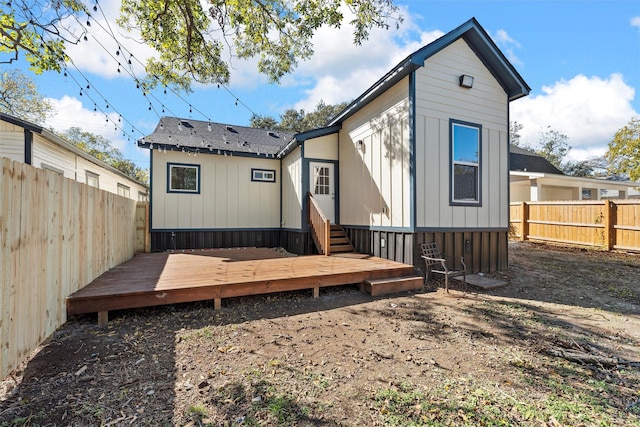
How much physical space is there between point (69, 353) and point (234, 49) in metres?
7.23

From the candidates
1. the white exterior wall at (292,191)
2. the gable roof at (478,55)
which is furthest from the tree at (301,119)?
the gable roof at (478,55)

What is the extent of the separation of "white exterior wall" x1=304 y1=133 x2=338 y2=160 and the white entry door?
0.76 ft

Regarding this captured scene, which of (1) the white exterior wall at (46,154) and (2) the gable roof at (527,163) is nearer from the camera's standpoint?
(1) the white exterior wall at (46,154)

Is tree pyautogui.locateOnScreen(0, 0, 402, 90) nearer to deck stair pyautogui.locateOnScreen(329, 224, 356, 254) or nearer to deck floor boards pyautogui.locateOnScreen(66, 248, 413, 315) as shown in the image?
deck floor boards pyautogui.locateOnScreen(66, 248, 413, 315)

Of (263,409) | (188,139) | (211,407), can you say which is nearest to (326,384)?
(263,409)

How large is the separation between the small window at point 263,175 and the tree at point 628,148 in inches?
746

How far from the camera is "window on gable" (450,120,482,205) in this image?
244 inches

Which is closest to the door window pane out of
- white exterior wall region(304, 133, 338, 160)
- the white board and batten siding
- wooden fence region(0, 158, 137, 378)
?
white exterior wall region(304, 133, 338, 160)

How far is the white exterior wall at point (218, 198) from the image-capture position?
885 cm

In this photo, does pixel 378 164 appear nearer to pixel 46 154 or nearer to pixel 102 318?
pixel 102 318

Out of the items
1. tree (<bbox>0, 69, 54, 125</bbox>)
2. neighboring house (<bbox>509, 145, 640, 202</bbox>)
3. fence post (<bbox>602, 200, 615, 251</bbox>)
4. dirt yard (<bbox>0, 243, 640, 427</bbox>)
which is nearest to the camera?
dirt yard (<bbox>0, 243, 640, 427</bbox>)

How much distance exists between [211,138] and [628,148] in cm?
2111

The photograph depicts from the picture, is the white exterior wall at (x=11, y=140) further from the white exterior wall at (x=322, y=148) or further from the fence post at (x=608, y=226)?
the fence post at (x=608, y=226)

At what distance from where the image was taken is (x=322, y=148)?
27.0 ft
